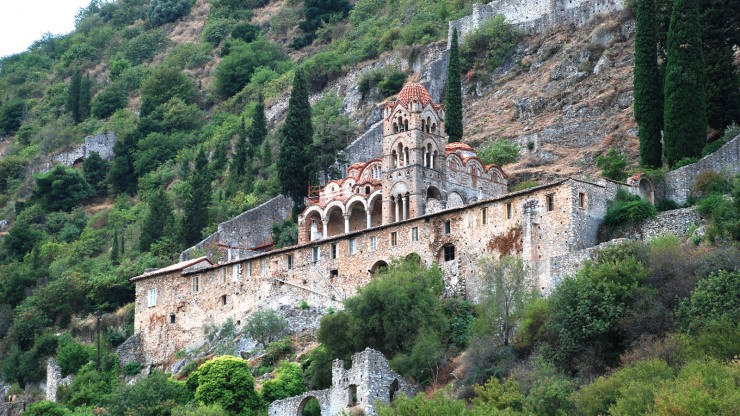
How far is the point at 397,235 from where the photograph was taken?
6369 cm

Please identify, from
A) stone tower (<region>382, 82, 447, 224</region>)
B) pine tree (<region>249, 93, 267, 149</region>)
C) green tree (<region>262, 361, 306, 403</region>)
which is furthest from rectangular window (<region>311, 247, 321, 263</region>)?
pine tree (<region>249, 93, 267, 149</region>)

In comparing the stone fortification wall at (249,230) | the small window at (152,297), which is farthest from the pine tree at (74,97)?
the small window at (152,297)

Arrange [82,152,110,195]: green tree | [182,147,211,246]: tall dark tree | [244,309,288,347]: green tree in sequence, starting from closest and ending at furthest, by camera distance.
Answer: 1. [244,309,288,347]: green tree
2. [182,147,211,246]: tall dark tree
3. [82,152,110,195]: green tree

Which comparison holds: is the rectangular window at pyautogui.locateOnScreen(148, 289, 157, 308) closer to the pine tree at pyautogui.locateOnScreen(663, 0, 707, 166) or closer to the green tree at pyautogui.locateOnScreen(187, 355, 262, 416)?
the green tree at pyautogui.locateOnScreen(187, 355, 262, 416)

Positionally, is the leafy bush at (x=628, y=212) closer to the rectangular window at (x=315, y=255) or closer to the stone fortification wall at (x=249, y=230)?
the rectangular window at (x=315, y=255)

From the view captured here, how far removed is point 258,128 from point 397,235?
112ft

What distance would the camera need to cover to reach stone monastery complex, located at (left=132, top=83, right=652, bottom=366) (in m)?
59.0

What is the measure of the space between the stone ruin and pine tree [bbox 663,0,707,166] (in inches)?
705

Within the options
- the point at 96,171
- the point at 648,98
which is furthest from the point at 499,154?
the point at 96,171

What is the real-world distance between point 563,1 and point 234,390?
4254 centimetres

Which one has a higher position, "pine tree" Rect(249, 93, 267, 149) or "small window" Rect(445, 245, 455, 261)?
"pine tree" Rect(249, 93, 267, 149)

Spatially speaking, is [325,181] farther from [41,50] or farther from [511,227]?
[41,50]

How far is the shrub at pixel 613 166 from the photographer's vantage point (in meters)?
64.9

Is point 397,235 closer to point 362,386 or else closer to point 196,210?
point 362,386
